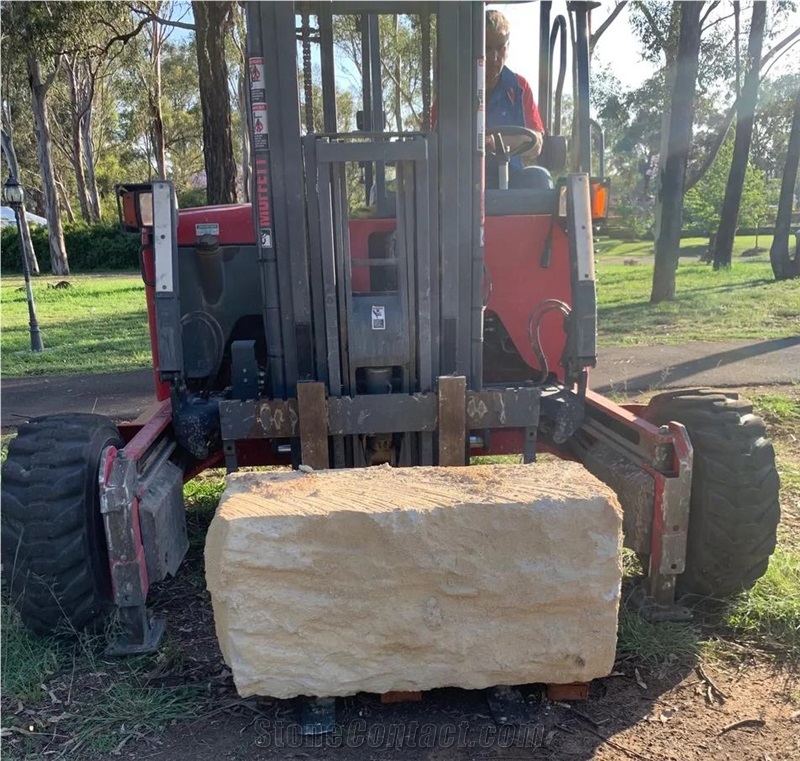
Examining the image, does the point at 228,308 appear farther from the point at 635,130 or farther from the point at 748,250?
the point at 635,130

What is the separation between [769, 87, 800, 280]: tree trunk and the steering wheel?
18607mm

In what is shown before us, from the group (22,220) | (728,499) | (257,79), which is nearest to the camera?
(257,79)

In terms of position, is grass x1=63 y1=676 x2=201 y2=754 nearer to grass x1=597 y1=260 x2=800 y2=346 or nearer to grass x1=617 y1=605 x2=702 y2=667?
grass x1=617 y1=605 x2=702 y2=667

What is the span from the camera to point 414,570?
2938mm

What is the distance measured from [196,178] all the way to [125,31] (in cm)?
4327

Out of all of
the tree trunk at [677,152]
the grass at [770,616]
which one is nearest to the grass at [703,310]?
the tree trunk at [677,152]

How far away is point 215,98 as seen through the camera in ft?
54.1

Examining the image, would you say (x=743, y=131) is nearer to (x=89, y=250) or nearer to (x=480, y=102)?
(x=480, y=102)

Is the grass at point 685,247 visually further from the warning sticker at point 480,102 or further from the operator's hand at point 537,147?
the warning sticker at point 480,102

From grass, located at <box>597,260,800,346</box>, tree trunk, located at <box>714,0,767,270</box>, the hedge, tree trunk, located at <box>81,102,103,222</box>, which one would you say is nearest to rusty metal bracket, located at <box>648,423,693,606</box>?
grass, located at <box>597,260,800,346</box>

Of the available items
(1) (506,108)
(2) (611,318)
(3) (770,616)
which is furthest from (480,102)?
(2) (611,318)

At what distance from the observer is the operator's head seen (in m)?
4.59

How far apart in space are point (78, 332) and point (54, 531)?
13.2 m

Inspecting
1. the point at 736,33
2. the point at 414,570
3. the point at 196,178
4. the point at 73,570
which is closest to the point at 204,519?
the point at 73,570
